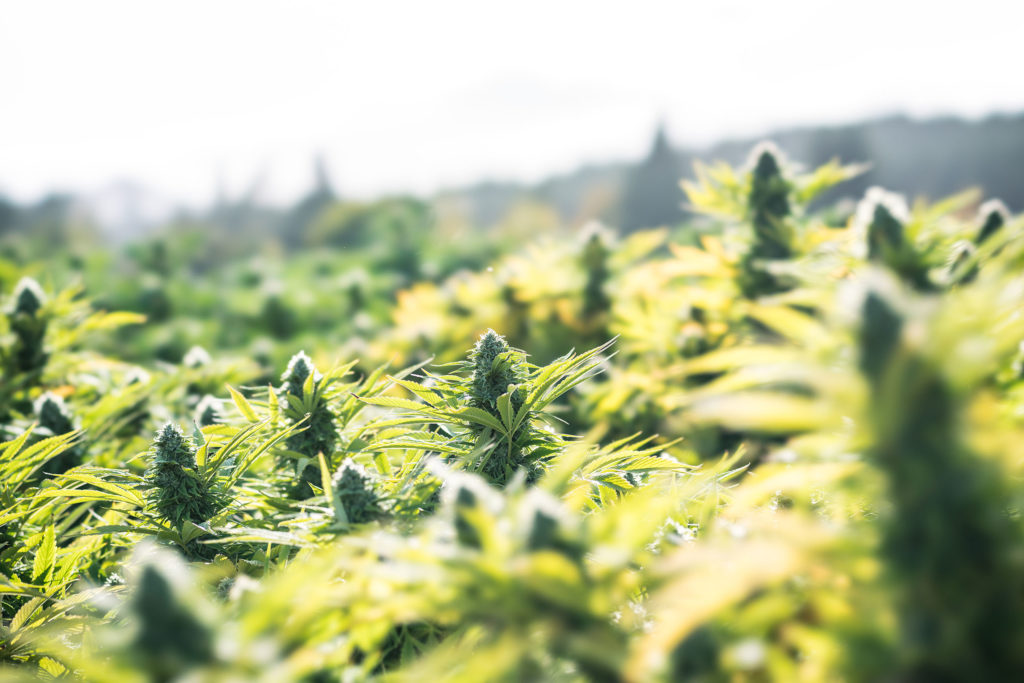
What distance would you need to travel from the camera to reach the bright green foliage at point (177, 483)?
35.5 inches

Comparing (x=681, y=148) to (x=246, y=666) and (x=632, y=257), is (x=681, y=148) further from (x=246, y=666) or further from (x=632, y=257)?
(x=246, y=666)

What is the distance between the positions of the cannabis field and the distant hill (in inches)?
269

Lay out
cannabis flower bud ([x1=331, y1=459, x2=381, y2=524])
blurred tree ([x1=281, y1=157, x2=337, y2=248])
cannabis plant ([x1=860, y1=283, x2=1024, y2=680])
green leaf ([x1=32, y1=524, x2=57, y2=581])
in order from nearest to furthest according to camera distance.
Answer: cannabis plant ([x1=860, y1=283, x2=1024, y2=680]) < cannabis flower bud ([x1=331, y1=459, x2=381, y2=524]) < green leaf ([x1=32, y1=524, x2=57, y2=581]) < blurred tree ([x1=281, y1=157, x2=337, y2=248])

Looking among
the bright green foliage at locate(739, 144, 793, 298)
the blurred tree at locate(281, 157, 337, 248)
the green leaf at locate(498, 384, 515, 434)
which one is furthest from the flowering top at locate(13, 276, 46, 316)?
the blurred tree at locate(281, 157, 337, 248)

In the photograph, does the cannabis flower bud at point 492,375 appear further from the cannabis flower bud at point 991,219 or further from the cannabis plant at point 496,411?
the cannabis flower bud at point 991,219

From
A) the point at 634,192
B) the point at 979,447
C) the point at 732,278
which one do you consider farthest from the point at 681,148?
the point at 979,447

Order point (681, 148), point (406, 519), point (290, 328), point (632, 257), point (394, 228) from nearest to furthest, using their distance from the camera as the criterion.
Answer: point (406, 519) → point (632, 257) → point (290, 328) → point (394, 228) → point (681, 148)

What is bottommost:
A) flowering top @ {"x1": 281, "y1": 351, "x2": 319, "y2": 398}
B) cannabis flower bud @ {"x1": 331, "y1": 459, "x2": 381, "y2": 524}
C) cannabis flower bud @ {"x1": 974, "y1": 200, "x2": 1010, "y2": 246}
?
cannabis flower bud @ {"x1": 331, "y1": 459, "x2": 381, "y2": 524}

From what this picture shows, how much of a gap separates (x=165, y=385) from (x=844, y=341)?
176cm

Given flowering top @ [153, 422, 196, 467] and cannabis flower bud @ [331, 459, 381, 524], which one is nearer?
cannabis flower bud @ [331, 459, 381, 524]

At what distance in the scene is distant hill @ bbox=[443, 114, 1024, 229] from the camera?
25.7 ft

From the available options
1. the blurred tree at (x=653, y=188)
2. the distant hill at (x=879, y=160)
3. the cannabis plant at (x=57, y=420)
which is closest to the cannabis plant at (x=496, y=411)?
the cannabis plant at (x=57, y=420)

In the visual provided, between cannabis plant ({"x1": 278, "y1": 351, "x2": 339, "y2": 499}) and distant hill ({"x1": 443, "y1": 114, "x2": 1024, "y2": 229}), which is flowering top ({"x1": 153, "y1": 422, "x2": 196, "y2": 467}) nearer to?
cannabis plant ({"x1": 278, "y1": 351, "x2": 339, "y2": 499})

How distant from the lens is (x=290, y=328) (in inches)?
151
